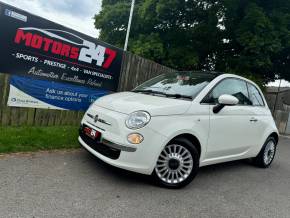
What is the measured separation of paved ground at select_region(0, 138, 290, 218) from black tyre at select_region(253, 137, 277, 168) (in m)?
0.92

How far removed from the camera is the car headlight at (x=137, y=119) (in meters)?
3.78

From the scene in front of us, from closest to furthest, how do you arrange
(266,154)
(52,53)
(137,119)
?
1. (137,119)
2. (266,154)
3. (52,53)

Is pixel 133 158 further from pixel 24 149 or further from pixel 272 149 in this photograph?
pixel 272 149

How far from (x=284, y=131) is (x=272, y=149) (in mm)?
10038

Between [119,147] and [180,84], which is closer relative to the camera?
[119,147]

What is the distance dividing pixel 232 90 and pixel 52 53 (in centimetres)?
390

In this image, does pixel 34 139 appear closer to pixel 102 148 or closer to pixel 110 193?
pixel 102 148

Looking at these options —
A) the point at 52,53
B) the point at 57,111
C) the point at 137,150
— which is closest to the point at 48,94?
the point at 57,111

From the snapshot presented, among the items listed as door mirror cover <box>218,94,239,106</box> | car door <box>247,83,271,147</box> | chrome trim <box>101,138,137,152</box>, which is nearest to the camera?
chrome trim <box>101,138,137,152</box>

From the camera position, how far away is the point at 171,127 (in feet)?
12.9

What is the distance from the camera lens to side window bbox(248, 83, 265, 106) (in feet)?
18.7

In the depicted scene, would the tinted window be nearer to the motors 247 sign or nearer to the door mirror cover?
the door mirror cover

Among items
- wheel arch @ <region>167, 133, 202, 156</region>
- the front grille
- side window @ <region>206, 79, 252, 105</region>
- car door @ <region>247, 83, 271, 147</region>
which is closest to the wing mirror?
side window @ <region>206, 79, 252, 105</region>

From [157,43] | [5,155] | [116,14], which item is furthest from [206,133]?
[116,14]
